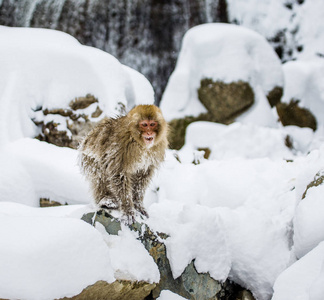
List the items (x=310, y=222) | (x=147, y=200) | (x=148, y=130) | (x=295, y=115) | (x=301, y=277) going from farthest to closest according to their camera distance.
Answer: (x=295, y=115) → (x=147, y=200) → (x=148, y=130) → (x=310, y=222) → (x=301, y=277)

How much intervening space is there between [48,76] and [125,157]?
2.70 metres

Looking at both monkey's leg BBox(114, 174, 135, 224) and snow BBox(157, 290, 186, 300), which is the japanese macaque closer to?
monkey's leg BBox(114, 174, 135, 224)

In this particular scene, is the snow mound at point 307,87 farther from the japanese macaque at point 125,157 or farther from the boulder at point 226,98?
the japanese macaque at point 125,157

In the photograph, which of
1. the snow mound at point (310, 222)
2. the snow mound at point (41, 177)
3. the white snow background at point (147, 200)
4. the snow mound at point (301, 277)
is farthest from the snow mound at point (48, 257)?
the snow mound at point (41, 177)

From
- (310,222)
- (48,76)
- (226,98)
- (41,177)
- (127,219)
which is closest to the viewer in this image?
(310,222)

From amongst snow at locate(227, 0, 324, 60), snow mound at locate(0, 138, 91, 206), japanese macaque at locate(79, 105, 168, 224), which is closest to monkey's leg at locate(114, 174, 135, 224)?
japanese macaque at locate(79, 105, 168, 224)

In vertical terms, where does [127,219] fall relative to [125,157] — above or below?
below

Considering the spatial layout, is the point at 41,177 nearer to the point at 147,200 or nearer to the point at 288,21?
the point at 147,200

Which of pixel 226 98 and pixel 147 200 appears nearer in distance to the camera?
pixel 147 200

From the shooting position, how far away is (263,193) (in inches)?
141

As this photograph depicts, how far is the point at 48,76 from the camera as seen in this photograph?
15.0ft

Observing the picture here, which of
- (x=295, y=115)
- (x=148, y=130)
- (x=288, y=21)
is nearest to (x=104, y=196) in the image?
(x=148, y=130)

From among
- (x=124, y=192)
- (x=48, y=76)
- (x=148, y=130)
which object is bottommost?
(x=48, y=76)

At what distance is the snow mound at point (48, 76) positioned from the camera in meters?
4.37
